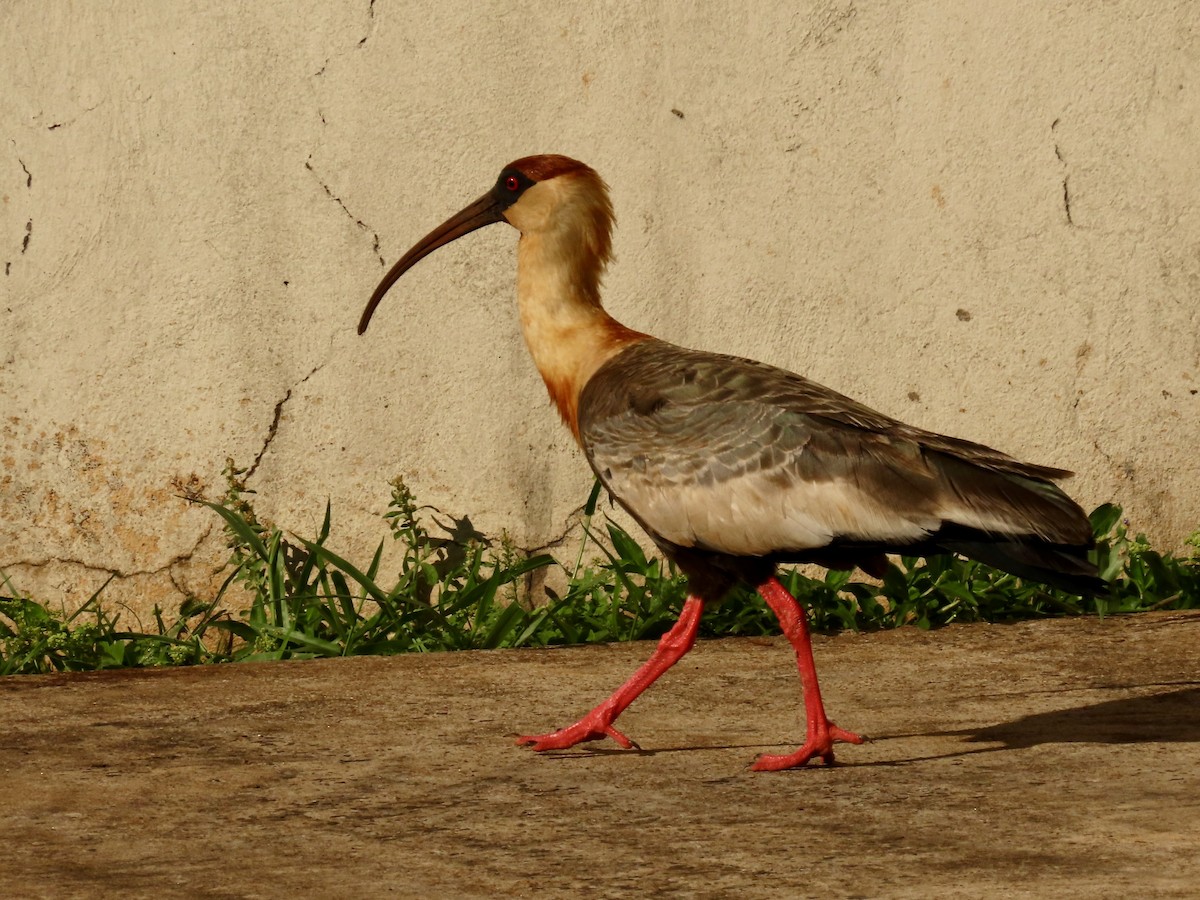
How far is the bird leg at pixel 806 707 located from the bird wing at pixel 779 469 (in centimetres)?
16

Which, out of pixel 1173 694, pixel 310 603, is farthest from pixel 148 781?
pixel 1173 694

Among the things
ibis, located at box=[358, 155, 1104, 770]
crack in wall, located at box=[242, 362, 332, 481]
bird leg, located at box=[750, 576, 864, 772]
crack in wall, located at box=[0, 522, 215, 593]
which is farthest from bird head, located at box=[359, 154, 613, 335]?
crack in wall, located at box=[0, 522, 215, 593]

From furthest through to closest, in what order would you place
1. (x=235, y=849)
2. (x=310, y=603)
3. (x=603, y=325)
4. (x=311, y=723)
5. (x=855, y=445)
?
(x=310, y=603)
(x=603, y=325)
(x=311, y=723)
(x=855, y=445)
(x=235, y=849)

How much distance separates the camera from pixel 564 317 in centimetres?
494

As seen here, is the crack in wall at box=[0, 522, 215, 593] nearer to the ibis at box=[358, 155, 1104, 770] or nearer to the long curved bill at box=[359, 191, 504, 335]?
the long curved bill at box=[359, 191, 504, 335]

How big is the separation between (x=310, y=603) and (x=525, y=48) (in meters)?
2.20

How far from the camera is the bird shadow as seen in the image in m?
4.18

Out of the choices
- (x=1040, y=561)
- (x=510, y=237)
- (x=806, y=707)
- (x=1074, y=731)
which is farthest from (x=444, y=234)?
(x=1074, y=731)

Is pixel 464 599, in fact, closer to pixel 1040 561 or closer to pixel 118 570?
pixel 118 570

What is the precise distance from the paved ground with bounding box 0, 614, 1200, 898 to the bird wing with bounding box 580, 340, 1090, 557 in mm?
603

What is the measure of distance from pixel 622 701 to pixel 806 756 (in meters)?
0.58

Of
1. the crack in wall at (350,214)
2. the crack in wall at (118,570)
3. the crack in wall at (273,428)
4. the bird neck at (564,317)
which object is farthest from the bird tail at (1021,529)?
the crack in wall at (118,570)

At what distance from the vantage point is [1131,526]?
6.13 m

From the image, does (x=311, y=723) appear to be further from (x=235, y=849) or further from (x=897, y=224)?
(x=897, y=224)
